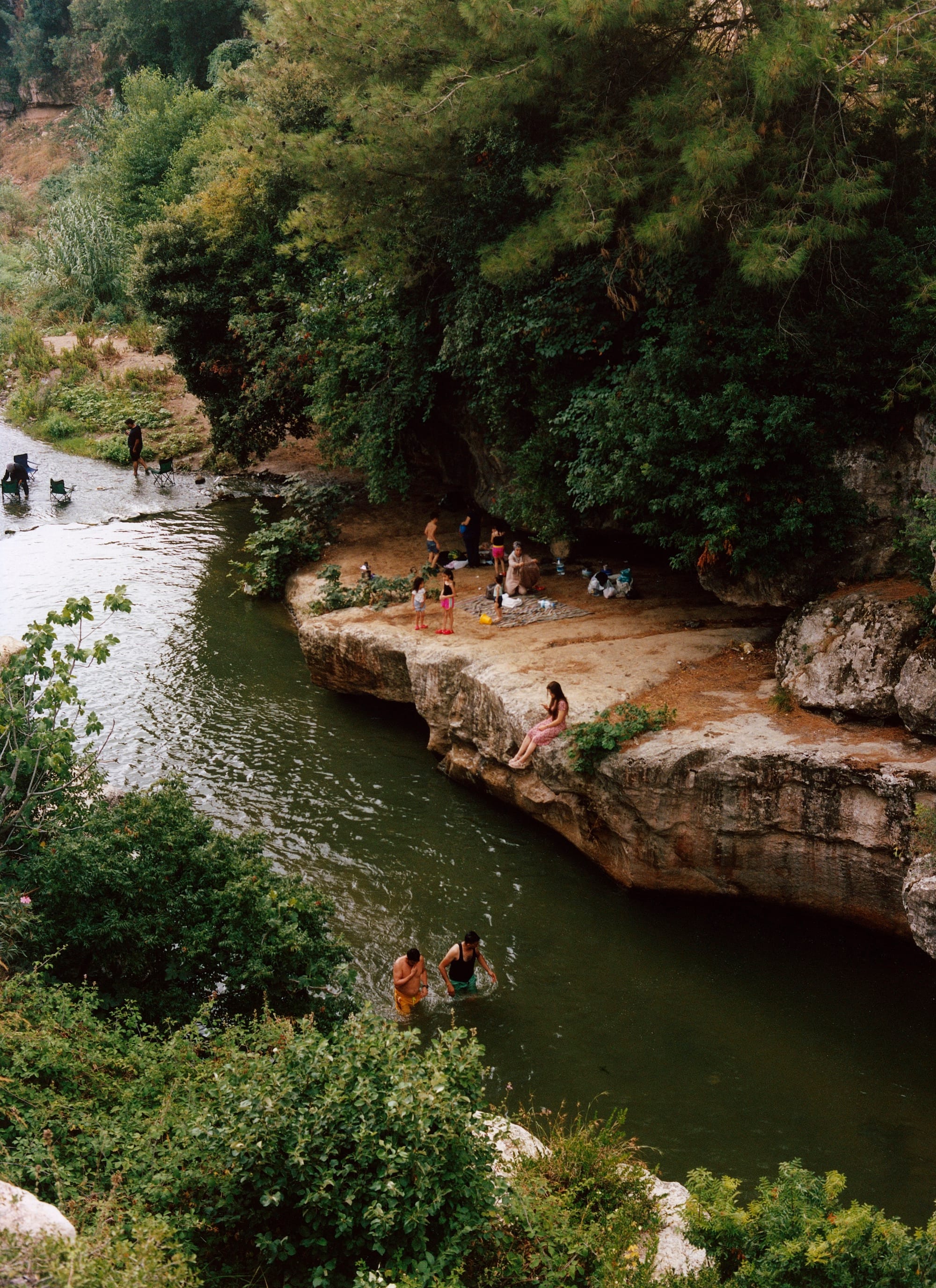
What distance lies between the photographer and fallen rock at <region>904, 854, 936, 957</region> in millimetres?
9688

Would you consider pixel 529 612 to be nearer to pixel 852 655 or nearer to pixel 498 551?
pixel 498 551

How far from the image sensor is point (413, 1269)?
578cm

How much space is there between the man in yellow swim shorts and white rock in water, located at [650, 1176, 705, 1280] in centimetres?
343

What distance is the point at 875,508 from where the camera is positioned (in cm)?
1271

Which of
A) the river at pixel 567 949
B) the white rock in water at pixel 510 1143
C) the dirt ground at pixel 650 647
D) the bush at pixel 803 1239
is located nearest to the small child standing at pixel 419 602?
the dirt ground at pixel 650 647

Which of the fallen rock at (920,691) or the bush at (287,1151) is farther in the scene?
the fallen rock at (920,691)

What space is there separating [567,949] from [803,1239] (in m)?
5.35

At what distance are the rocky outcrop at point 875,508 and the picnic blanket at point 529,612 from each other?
3.62m

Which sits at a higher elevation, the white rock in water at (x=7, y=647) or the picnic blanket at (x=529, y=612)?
the white rock in water at (x=7, y=647)

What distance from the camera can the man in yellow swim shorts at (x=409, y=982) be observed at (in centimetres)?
1027

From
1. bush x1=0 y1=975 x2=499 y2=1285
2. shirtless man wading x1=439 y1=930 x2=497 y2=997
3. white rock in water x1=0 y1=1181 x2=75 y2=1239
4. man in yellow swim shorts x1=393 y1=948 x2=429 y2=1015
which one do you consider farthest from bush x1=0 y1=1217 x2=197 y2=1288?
shirtless man wading x1=439 y1=930 x2=497 y2=997

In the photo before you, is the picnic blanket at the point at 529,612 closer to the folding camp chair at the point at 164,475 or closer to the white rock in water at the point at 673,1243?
the white rock in water at the point at 673,1243

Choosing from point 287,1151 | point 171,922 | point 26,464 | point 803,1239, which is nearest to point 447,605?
point 171,922

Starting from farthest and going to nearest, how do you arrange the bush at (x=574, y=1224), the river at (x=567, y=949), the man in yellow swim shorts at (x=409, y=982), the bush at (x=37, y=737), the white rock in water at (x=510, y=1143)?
the man in yellow swim shorts at (x=409, y=982) < the river at (x=567, y=949) < the bush at (x=37, y=737) < the white rock in water at (x=510, y=1143) < the bush at (x=574, y=1224)
